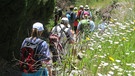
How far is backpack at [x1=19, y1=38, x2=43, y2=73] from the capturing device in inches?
237

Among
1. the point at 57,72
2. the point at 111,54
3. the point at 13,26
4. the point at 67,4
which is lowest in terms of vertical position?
the point at 57,72

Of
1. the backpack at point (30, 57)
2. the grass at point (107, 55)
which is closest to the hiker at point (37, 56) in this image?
the backpack at point (30, 57)

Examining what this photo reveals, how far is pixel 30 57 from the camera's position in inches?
236

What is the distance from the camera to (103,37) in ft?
26.2

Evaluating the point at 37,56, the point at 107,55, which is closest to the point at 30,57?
the point at 37,56

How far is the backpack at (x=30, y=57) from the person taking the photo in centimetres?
601

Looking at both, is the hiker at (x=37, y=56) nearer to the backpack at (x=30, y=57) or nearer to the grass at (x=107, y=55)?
the backpack at (x=30, y=57)

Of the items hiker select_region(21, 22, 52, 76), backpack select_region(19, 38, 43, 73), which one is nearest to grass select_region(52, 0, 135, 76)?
hiker select_region(21, 22, 52, 76)

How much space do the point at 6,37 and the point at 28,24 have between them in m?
1.92

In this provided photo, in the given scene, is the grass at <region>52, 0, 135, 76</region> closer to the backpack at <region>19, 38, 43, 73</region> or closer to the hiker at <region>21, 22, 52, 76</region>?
the hiker at <region>21, 22, 52, 76</region>

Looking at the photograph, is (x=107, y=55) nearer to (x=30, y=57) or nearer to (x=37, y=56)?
(x=37, y=56)

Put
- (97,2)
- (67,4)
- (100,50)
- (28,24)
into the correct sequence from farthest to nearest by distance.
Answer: (97,2) < (67,4) < (28,24) < (100,50)

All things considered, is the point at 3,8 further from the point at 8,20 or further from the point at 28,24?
the point at 28,24

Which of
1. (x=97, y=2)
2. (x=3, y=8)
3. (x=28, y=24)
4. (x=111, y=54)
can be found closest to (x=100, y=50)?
(x=111, y=54)
